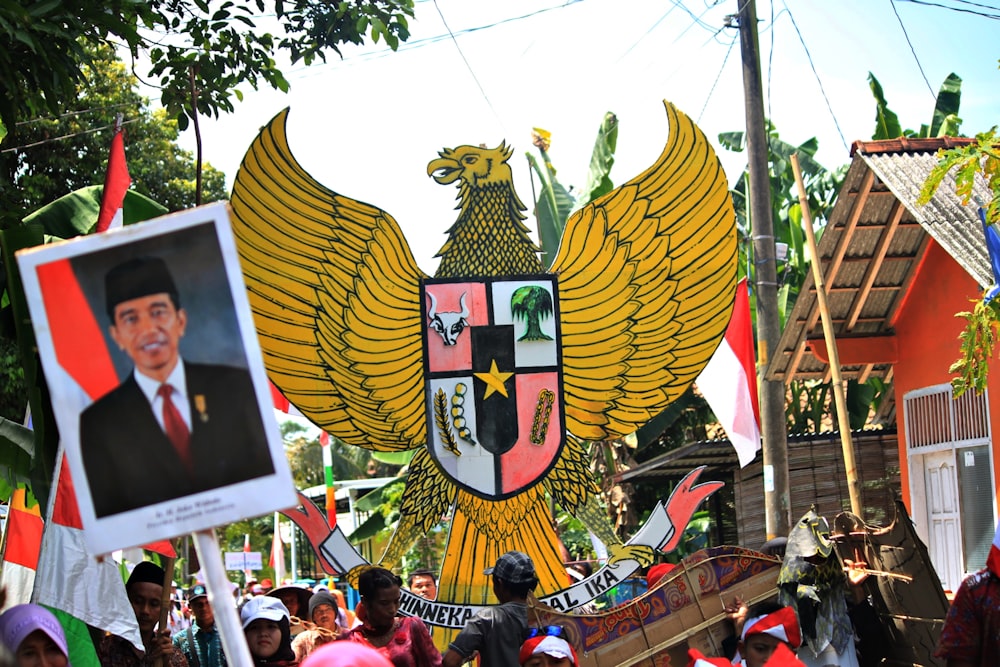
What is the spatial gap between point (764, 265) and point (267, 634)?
6009 millimetres

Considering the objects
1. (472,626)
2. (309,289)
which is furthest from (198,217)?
(309,289)

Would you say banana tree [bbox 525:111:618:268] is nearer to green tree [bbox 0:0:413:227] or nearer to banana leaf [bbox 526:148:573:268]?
banana leaf [bbox 526:148:573:268]

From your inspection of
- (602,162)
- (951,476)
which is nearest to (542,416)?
(951,476)

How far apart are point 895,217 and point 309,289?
18.2ft

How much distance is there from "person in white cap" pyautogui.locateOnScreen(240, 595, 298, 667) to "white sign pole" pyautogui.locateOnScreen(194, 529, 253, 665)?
1.77 metres

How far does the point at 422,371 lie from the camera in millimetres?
6633

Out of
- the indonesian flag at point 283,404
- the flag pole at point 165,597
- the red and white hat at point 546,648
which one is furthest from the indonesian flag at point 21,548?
the red and white hat at point 546,648

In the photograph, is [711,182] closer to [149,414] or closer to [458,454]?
[458,454]

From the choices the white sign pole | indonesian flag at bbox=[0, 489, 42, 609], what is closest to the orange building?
indonesian flag at bbox=[0, 489, 42, 609]

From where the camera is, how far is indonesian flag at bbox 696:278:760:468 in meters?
7.91

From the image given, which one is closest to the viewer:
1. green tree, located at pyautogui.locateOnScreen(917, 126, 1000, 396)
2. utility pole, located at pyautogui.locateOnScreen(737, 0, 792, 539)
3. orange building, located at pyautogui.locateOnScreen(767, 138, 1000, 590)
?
green tree, located at pyautogui.locateOnScreen(917, 126, 1000, 396)

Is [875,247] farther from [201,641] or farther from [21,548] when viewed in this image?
[21,548]

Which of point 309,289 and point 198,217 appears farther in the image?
point 309,289

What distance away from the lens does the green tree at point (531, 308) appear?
22.0ft
